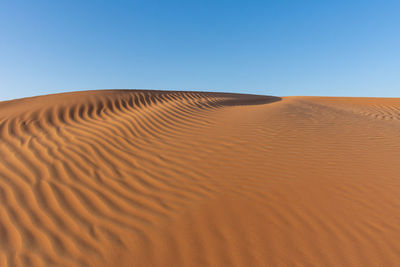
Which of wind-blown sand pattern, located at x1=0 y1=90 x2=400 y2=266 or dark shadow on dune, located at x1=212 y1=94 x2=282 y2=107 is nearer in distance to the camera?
wind-blown sand pattern, located at x1=0 y1=90 x2=400 y2=266

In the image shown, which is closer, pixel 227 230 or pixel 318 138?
pixel 227 230

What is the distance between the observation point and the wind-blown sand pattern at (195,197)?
6.57 feet

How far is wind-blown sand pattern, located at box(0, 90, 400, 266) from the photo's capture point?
6.57 ft

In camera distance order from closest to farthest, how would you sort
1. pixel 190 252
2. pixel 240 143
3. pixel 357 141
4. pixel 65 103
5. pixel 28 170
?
pixel 190 252
pixel 28 170
pixel 240 143
pixel 357 141
pixel 65 103

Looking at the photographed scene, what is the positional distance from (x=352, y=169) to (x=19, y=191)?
5.16m

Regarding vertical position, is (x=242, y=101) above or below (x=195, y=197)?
above

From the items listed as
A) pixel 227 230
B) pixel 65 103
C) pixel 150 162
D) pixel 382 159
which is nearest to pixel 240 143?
pixel 150 162

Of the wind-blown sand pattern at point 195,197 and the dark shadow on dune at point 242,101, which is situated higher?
the dark shadow on dune at point 242,101

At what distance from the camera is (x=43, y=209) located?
252cm

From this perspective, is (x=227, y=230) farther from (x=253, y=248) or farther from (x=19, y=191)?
(x=19, y=191)

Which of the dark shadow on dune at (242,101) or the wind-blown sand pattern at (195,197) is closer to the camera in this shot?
the wind-blown sand pattern at (195,197)

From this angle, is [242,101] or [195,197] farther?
[242,101]

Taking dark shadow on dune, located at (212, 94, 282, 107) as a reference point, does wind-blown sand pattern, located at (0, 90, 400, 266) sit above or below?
below

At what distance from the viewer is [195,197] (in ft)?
8.95
